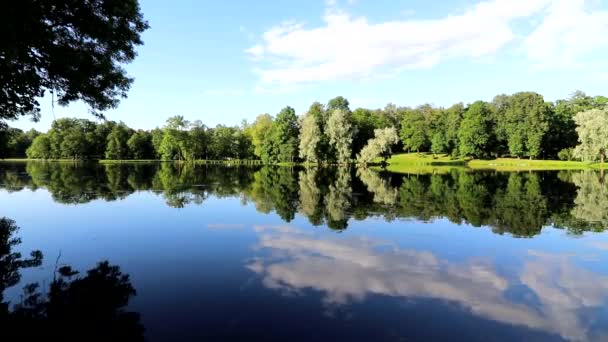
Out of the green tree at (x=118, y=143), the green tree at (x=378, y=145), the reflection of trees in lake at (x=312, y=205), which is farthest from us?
the green tree at (x=118, y=143)

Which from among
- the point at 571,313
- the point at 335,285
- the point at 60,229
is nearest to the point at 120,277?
the point at 335,285

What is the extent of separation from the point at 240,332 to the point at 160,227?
11.2m

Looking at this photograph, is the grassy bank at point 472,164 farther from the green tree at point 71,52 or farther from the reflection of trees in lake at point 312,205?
the green tree at point 71,52

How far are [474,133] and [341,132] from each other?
1297 inches

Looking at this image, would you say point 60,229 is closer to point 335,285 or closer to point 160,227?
point 160,227

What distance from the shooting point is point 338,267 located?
11.1 m

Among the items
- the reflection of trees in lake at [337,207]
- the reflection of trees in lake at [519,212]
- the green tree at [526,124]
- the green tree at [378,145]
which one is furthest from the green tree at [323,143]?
the reflection of trees in lake at [519,212]

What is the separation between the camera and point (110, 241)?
14.1 meters

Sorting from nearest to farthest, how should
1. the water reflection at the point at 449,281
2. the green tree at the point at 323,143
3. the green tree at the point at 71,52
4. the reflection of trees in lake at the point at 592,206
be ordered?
1. the water reflection at the point at 449,281
2. the green tree at the point at 71,52
3. the reflection of trees in lake at the point at 592,206
4. the green tree at the point at 323,143

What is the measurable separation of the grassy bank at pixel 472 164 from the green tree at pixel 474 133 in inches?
107

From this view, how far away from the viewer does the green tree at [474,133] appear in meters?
87.4

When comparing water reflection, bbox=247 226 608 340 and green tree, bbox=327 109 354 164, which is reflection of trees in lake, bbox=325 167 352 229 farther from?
green tree, bbox=327 109 354 164

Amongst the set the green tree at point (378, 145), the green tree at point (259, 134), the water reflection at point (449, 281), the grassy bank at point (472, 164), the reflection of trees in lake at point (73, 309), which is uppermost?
the green tree at point (259, 134)

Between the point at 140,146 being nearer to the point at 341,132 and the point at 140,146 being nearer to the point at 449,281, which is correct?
the point at 341,132
